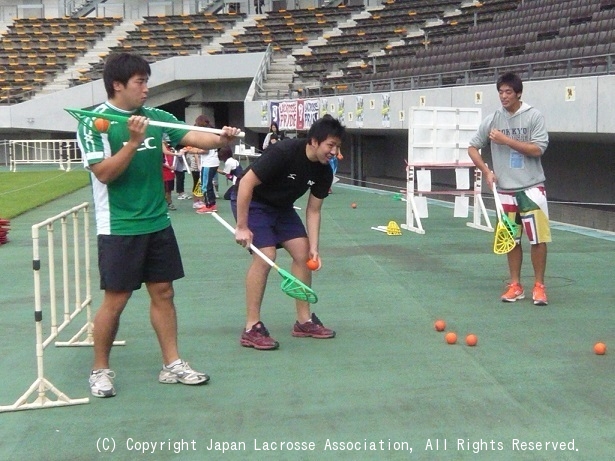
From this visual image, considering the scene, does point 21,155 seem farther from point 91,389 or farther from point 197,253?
point 91,389

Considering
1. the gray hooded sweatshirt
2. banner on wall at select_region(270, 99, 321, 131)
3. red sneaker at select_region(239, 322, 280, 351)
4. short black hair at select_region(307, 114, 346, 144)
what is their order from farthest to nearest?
banner on wall at select_region(270, 99, 321, 131) < the gray hooded sweatshirt < red sneaker at select_region(239, 322, 280, 351) < short black hair at select_region(307, 114, 346, 144)

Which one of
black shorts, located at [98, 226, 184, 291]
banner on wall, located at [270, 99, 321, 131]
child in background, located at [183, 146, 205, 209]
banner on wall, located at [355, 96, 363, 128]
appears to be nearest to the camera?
black shorts, located at [98, 226, 184, 291]

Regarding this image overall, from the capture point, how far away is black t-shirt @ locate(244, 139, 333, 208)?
6109 mm

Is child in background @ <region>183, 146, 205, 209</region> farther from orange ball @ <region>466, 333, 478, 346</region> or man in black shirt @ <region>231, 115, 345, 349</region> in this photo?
orange ball @ <region>466, 333, 478, 346</region>

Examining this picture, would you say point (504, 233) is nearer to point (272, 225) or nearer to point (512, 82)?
point (512, 82)

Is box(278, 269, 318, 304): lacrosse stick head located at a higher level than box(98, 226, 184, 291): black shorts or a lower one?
lower

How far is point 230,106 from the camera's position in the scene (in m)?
45.1

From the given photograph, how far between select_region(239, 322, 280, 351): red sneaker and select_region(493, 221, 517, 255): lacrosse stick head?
2.50 metres

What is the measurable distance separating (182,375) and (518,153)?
3704 millimetres

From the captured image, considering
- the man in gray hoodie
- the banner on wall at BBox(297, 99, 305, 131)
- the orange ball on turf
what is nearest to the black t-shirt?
the orange ball on turf

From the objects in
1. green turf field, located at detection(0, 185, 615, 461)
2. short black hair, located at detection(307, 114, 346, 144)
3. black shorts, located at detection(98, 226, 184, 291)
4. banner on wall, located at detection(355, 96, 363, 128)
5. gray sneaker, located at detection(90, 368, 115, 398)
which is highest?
banner on wall, located at detection(355, 96, 363, 128)

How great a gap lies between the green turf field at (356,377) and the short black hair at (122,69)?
171 centimetres

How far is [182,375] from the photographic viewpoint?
211 inches

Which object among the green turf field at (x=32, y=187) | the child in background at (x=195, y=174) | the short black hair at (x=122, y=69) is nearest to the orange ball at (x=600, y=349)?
the short black hair at (x=122, y=69)
